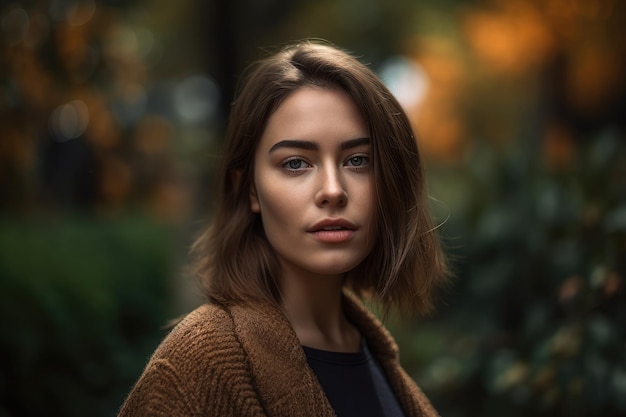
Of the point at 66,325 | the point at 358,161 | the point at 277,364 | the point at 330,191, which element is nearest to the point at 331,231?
the point at 330,191

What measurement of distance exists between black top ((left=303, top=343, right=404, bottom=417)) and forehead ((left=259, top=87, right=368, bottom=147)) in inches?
24.6

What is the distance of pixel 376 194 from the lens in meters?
2.28

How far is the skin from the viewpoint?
7.16ft

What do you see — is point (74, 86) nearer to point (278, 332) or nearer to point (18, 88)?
point (18, 88)

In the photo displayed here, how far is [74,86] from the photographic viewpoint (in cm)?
556

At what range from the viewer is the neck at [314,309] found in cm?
233

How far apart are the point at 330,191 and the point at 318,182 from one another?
55mm

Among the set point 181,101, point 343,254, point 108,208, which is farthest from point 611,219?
point 181,101

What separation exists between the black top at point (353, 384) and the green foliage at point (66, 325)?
7.20 feet

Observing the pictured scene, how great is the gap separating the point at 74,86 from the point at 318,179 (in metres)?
3.88

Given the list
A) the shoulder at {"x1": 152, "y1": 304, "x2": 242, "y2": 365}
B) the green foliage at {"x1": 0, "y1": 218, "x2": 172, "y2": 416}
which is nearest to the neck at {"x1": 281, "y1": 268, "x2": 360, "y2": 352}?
the shoulder at {"x1": 152, "y1": 304, "x2": 242, "y2": 365}

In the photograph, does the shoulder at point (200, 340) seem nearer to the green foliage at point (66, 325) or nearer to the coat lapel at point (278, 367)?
the coat lapel at point (278, 367)

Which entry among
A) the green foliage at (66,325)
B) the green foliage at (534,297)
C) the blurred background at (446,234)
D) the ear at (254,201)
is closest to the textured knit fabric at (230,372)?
the ear at (254,201)

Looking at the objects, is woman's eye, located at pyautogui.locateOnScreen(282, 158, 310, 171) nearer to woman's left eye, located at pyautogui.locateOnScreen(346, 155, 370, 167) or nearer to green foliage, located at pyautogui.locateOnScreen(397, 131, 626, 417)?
woman's left eye, located at pyautogui.locateOnScreen(346, 155, 370, 167)
